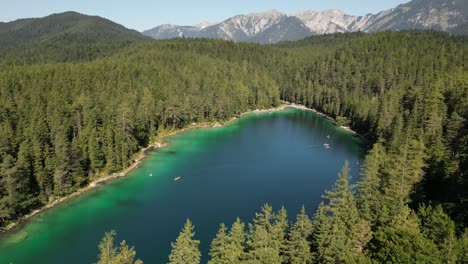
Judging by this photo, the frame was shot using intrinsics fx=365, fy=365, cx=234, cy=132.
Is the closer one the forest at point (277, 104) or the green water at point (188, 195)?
the forest at point (277, 104)

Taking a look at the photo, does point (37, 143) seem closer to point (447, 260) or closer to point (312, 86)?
point (447, 260)

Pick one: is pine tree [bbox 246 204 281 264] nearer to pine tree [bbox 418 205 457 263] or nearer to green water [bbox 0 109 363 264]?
pine tree [bbox 418 205 457 263]

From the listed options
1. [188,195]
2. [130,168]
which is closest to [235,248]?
[188,195]

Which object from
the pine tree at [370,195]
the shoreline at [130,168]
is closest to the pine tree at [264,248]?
the pine tree at [370,195]

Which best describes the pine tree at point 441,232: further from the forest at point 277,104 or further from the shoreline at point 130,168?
the shoreline at point 130,168

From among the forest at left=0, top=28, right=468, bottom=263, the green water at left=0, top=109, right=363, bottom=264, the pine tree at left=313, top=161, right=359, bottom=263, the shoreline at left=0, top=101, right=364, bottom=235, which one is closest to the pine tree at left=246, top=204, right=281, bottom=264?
the forest at left=0, top=28, right=468, bottom=263
